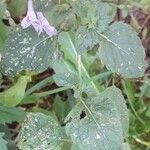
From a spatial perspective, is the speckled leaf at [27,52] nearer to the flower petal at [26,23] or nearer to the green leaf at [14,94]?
the flower petal at [26,23]

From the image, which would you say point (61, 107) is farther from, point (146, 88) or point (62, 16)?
point (62, 16)

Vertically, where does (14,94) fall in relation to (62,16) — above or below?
below

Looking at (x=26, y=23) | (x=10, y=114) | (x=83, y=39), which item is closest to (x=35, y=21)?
(x=26, y=23)

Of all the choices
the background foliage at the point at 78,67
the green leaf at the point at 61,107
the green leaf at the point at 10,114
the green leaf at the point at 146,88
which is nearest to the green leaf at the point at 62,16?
the background foliage at the point at 78,67

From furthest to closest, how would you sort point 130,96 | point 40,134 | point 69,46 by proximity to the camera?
point 130,96 < point 69,46 < point 40,134

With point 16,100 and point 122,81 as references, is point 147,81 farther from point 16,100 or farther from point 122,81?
point 16,100

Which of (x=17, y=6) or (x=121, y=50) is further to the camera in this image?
(x=17, y=6)

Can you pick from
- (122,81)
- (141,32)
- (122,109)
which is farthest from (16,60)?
(141,32)
